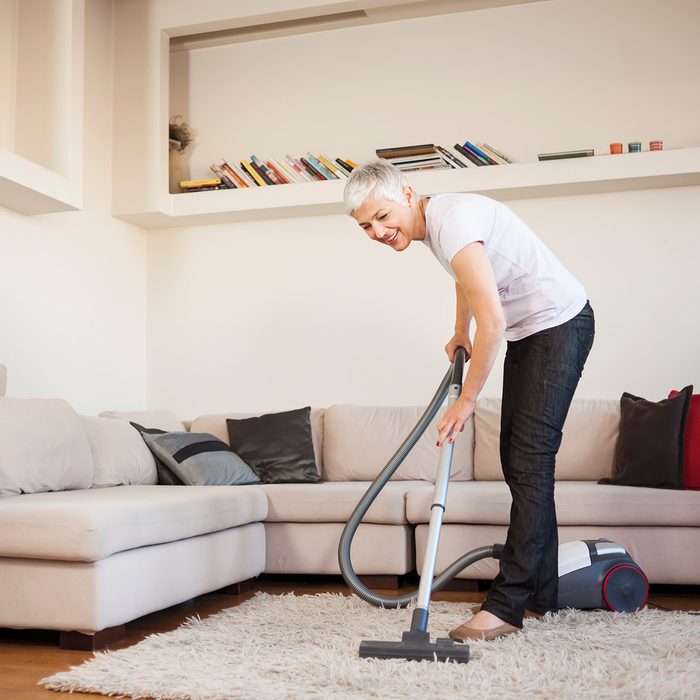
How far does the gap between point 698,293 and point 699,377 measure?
418 millimetres

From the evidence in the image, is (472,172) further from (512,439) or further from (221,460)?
(512,439)

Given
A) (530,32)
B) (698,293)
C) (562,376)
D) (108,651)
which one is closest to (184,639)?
(108,651)

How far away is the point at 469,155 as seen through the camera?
4.67m

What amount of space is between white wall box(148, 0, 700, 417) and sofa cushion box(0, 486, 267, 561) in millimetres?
1913

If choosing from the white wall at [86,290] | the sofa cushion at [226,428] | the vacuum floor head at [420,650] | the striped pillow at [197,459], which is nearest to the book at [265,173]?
the white wall at [86,290]

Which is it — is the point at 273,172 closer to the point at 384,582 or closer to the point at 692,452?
the point at 384,582

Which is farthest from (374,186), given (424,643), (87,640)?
(87,640)

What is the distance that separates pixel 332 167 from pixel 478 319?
2800 millimetres

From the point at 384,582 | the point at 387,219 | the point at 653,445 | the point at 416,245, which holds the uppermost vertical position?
the point at 416,245

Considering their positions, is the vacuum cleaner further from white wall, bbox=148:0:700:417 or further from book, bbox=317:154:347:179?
book, bbox=317:154:347:179

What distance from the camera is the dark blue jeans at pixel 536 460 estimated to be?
8.04 feet

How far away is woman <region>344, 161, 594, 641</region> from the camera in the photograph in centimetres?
235

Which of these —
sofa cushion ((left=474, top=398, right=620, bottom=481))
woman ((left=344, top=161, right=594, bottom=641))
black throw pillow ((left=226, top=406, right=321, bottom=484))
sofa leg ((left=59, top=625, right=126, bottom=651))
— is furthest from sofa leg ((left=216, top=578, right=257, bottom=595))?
woman ((left=344, top=161, right=594, bottom=641))

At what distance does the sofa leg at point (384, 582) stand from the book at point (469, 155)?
2197 mm
